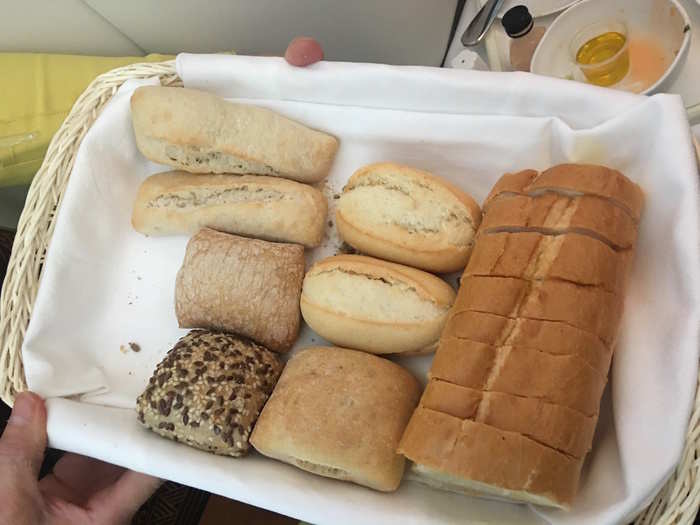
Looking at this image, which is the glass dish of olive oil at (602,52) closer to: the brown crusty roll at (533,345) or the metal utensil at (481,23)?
the metal utensil at (481,23)

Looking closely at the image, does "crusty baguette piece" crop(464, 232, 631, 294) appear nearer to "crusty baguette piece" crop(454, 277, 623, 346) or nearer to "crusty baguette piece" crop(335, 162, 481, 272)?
"crusty baguette piece" crop(454, 277, 623, 346)

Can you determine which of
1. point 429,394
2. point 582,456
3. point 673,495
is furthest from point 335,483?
point 673,495

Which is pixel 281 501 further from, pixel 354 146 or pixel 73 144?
pixel 73 144

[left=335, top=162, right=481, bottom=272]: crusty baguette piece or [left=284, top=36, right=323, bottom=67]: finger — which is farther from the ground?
[left=284, top=36, right=323, bottom=67]: finger

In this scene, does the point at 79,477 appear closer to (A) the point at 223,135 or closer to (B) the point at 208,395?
(B) the point at 208,395

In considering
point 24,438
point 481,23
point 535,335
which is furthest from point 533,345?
point 24,438

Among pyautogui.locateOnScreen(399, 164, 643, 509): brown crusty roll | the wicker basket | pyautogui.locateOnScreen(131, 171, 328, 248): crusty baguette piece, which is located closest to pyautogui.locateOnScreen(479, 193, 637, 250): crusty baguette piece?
pyautogui.locateOnScreen(399, 164, 643, 509): brown crusty roll
